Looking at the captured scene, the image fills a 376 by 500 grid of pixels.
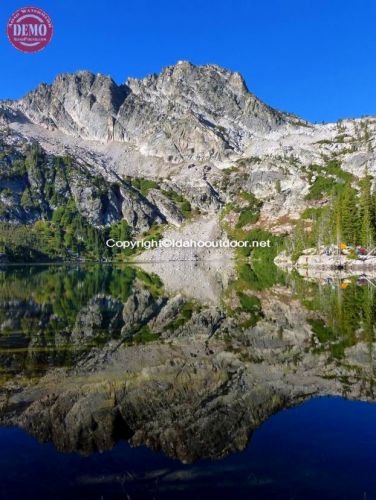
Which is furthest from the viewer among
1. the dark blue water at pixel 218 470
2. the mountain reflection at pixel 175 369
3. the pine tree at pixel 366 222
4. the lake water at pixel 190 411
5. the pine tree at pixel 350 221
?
the pine tree at pixel 350 221

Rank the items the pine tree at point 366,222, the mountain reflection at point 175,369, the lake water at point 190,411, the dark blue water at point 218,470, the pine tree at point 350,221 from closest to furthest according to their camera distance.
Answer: the dark blue water at point 218,470 → the lake water at point 190,411 → the mountain reflection at point 175,369 → the pine tree at point 366,222 → the pine tree at point 350,221

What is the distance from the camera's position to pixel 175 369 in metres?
23.4

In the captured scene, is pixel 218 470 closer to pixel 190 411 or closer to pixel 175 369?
pixel 190 411

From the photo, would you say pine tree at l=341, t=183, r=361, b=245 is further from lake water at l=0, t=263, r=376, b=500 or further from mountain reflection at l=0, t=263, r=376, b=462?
lake water at l=0, t=263, r=376, b=500

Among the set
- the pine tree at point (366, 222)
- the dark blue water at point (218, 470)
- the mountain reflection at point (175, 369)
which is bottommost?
the dark blue water at point (218, 470)

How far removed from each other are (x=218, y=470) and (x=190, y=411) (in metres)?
4.20

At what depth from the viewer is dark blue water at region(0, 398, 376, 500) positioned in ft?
37.4

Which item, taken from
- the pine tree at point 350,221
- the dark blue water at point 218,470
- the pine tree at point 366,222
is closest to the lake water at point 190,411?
the dark blue water at point 218,470

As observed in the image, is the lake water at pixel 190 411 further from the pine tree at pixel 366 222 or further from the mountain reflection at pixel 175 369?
the pine tree at pixel 366 222

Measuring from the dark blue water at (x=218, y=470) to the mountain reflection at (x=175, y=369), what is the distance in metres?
0.62

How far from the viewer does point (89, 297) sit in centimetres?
6022

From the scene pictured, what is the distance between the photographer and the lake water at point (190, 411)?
12062mm

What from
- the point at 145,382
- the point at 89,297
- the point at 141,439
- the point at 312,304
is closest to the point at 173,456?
the point at 141,439

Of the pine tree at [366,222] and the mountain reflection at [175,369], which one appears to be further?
the pine tree at [366,222]
